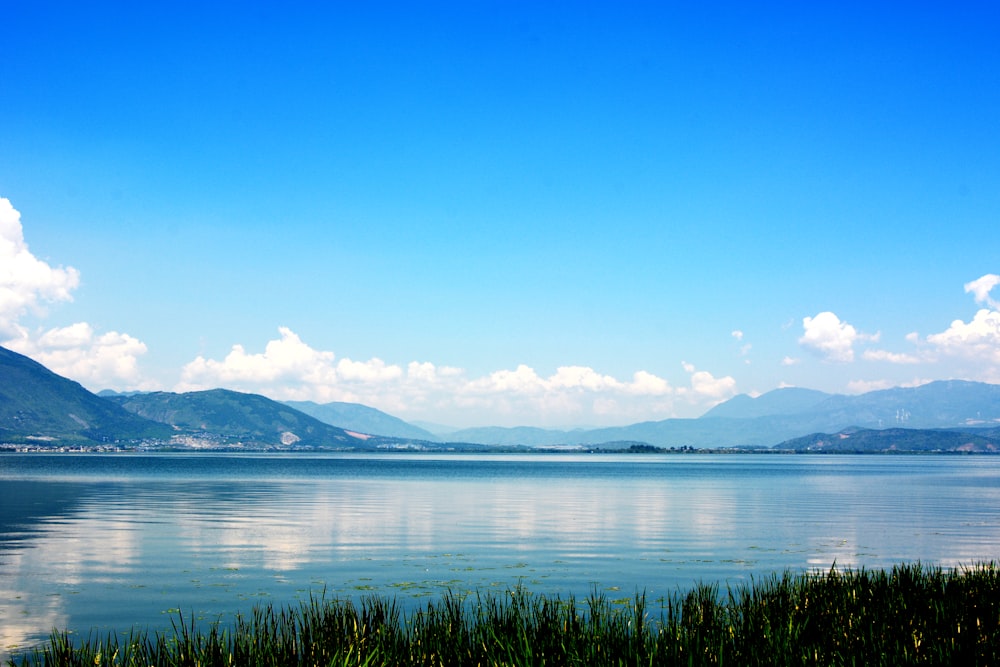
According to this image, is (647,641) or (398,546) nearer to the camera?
(647,641)

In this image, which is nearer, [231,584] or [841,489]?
[231,584]

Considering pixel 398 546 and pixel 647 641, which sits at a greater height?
pixel 647 641

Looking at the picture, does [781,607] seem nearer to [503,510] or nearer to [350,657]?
[350,657]

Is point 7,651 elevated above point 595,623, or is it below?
below

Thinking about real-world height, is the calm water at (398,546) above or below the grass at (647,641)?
below

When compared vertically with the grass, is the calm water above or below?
below

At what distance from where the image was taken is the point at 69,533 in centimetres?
5059

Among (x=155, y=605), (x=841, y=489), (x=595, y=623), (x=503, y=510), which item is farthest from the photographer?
(x=841, y=489)

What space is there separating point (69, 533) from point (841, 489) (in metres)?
A: 92.4

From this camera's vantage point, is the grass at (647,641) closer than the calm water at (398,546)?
Yes

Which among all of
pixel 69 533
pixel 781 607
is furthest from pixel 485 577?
pixel 69 533

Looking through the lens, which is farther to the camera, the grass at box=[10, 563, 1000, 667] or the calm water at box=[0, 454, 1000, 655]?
the calm water at box=[0, 454, 1000, 655]

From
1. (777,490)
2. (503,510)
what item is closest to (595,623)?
(503,510)

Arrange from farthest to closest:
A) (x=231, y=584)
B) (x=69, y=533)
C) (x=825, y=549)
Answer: (x=69, y=533), (x=825, y=549), (x=231, y=584)
